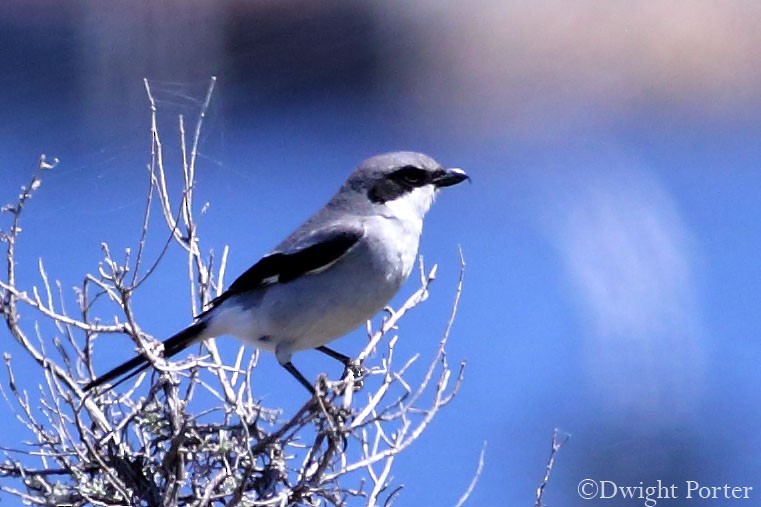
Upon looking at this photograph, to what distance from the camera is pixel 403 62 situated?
7504 millimetres

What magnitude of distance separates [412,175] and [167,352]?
89cm

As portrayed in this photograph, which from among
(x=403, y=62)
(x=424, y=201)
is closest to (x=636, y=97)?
(x=403, y=62)

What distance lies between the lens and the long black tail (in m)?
2.91

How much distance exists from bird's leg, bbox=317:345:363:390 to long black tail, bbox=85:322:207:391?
15.9 inches

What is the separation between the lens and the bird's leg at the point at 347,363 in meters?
3.17

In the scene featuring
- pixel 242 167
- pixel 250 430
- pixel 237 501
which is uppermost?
pixel 242 167

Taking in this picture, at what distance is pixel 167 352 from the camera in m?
3.33

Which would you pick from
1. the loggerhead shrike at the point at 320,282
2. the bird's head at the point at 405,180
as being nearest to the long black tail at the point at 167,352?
the loggerhead shrike at the point at 320,282

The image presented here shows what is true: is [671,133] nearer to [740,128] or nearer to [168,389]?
[740,128]

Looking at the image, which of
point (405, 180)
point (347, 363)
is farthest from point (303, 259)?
point (405, 180)

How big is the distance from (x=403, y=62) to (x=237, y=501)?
5.28 meters

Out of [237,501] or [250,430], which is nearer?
[237,501]

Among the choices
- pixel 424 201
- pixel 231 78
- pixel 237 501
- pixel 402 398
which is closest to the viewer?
pixel 237 501

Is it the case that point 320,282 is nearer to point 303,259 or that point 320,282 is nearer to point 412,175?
point 303,259
